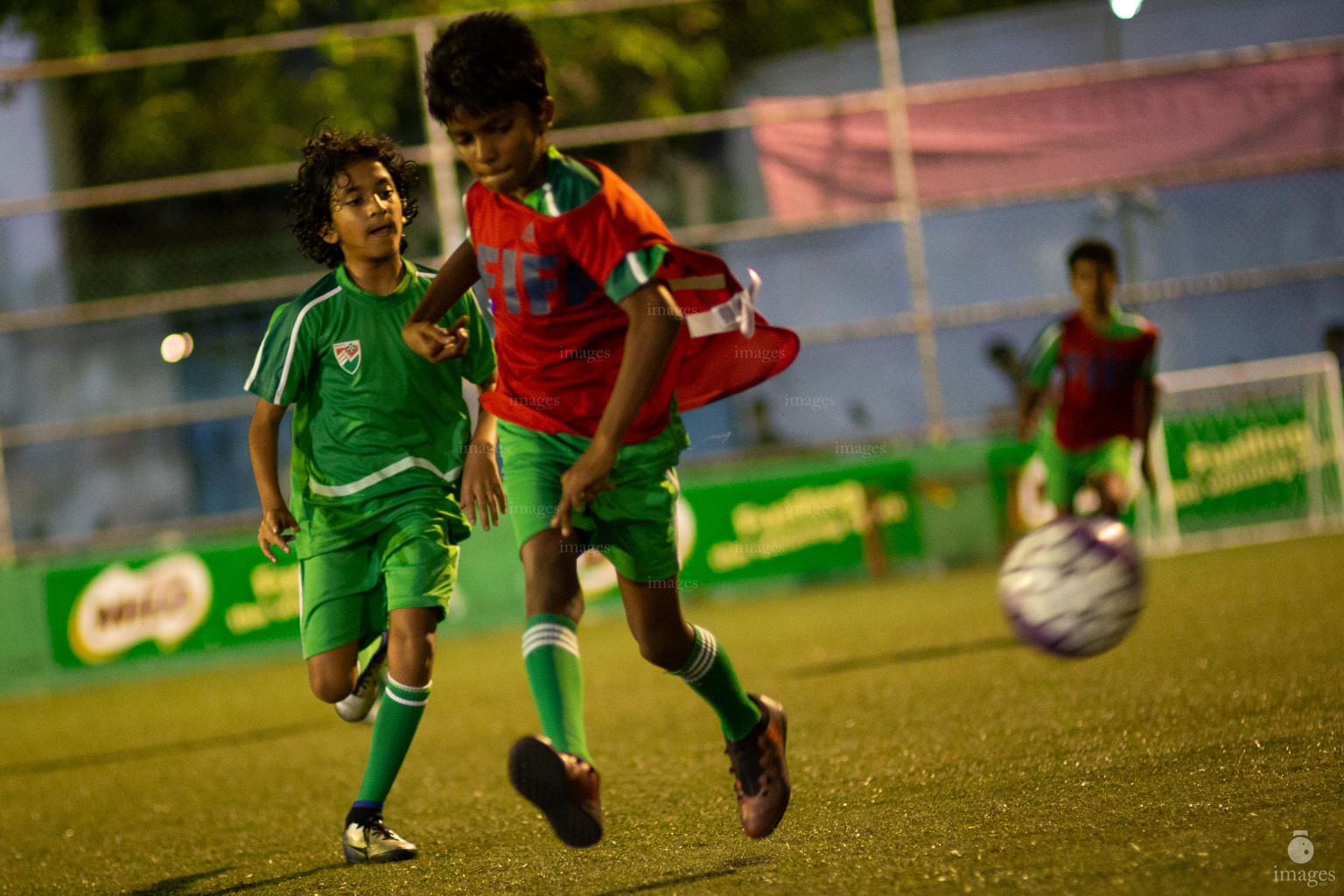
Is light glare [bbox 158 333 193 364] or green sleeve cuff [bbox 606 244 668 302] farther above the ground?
light glare [bbox 158 333 193 364]

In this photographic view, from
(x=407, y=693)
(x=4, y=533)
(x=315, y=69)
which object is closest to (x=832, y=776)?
(x=407, y=693)

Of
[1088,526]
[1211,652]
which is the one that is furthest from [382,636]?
[1211,652]

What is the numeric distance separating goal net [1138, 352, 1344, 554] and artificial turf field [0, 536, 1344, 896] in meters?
2.90

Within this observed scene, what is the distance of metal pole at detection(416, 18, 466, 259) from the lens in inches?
391

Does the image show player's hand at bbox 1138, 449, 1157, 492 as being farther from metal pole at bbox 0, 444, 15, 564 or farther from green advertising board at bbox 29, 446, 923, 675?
metal pole at bbox 0, 444, 15, 564

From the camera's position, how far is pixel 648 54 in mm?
12953

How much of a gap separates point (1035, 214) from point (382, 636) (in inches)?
353

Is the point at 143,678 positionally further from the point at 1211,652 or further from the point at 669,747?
the point at 1211,652

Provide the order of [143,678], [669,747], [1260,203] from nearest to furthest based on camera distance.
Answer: [669,747]
[143,678]
[1260,203]

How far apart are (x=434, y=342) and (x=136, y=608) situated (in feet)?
22.6

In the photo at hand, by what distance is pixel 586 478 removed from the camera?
2699 millimetres

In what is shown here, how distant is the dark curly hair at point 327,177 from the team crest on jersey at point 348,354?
1.04 ft

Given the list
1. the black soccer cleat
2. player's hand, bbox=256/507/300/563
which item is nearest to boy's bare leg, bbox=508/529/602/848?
the black soccer cleat

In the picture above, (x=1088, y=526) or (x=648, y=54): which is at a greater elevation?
(x=648, y=54)
